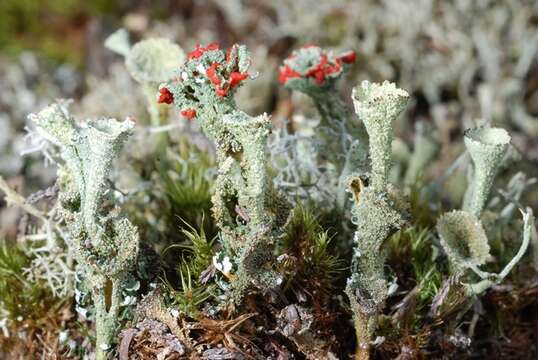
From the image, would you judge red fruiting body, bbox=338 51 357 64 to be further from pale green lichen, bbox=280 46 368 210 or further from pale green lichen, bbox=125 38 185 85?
pale green lichen, bbox=125 38 185 85

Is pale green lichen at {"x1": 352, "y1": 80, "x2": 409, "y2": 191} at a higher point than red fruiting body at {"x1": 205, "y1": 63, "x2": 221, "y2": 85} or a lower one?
lower

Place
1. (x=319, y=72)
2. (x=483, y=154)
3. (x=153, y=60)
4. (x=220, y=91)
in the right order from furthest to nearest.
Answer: (x=153, y=60) < (x=319, y=72) < (x=483, y=154) < (x=220, y=91)

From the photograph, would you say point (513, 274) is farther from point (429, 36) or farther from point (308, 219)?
point (429, 36)

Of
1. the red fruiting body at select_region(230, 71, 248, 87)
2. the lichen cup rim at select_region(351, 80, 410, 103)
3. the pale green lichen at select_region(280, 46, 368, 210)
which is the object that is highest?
the red fruiting body at select_region(230, 71, 248, 87)

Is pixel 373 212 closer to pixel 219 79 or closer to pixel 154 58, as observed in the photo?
pixel 219 79

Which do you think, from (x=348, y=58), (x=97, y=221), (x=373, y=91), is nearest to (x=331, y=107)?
(x=348, y=58)

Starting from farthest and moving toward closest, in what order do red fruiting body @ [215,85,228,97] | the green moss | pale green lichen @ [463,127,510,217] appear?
the green moss → pale green lichen @ [463,127,510,217] → red fruiting body @ [215,85,228,97]

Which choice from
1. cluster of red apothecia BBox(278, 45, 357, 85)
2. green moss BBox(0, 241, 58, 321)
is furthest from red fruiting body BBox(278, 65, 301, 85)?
green moss BBox(0, 241, 58, 321)

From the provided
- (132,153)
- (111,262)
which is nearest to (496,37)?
(132,153)
